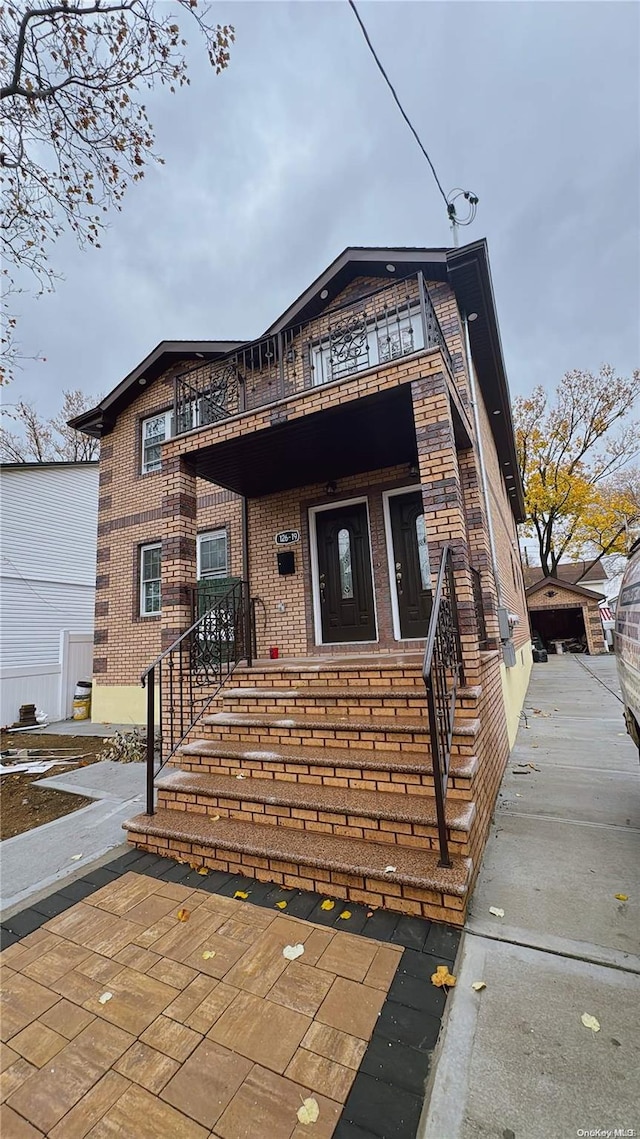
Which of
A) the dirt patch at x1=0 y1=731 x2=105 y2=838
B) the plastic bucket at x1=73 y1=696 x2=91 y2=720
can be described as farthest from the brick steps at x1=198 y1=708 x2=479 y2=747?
the plastic bucket at x1=73 y1=696 x2=91 y2=720

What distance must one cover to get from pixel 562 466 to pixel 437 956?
24420mm

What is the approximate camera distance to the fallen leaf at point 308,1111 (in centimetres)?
131

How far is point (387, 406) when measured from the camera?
446 centimetres

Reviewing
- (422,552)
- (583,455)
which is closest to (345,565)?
(422,552)

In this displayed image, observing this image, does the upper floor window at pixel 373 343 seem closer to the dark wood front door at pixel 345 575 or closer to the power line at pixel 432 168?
the power line at pixel 432 168

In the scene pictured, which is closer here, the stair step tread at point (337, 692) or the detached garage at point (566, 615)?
the stair step tread at point (337, 692)

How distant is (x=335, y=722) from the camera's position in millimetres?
3346

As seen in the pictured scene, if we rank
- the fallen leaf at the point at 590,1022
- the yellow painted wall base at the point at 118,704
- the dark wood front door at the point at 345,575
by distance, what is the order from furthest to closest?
the yellow painted wall base at the point at 118,704, the dark wood front door at the point at 345,575, the fallen leaf at the point at 590,1022

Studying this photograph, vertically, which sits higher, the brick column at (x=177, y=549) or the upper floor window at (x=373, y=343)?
the upper floor window at (x=373, y=343)

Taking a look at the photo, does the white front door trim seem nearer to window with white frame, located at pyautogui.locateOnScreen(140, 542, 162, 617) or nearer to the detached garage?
window with white frame, located at pyautogui.locateOnScreen(140, 542, 162, 617)

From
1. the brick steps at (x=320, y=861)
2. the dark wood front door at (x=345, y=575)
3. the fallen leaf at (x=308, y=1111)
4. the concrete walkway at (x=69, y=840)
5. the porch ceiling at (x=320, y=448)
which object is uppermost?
the porch ceiling at (x=320, y=448)

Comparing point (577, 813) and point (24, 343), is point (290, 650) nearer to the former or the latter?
point (577, 813)

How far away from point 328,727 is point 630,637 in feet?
7.09

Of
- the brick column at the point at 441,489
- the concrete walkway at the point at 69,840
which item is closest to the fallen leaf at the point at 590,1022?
the brick column at the point at 441,489
